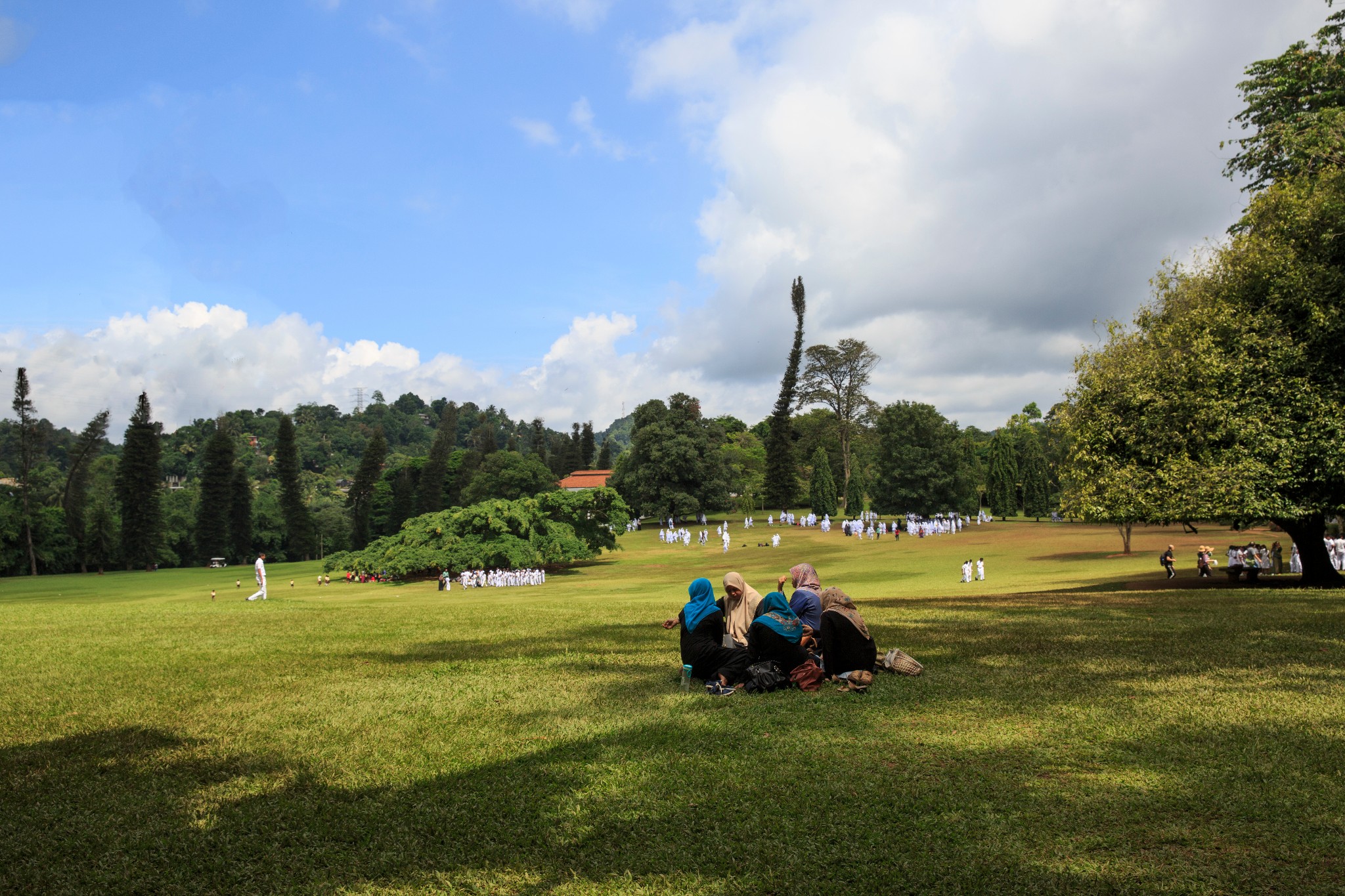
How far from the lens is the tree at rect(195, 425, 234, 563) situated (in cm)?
6931

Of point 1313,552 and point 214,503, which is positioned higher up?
point 214,503

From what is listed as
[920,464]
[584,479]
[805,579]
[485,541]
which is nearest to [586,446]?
[584,479]

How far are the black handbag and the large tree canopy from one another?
14.0 m

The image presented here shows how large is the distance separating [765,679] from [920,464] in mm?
58154

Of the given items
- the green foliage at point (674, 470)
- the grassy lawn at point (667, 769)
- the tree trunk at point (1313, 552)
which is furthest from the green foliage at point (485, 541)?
the tree trunk at point (1313, 552)

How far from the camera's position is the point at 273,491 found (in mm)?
98938

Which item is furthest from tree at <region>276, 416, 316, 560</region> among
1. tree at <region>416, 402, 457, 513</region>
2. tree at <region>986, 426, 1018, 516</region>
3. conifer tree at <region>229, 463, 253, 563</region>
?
tree at <region>986, 426, 1018, 516</region>

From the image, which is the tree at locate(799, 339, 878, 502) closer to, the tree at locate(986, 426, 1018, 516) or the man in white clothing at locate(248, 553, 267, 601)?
the tree at locate(986, 426, 1018, 516)

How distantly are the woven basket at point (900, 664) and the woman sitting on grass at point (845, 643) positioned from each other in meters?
0.34

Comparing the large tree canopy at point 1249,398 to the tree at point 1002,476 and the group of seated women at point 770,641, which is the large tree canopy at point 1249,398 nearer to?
the group of seated women at point 770,641

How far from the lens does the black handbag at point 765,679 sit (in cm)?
845

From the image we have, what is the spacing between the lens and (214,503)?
6962 centimetres

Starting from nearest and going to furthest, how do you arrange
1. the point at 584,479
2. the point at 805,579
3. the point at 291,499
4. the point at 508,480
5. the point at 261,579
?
the point at 805,579 < the point at 261,579 < the point at 291,499 < the point at 508,480 < the point at 584,479

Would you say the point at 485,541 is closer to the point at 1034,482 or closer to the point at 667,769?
the point at 667,769
